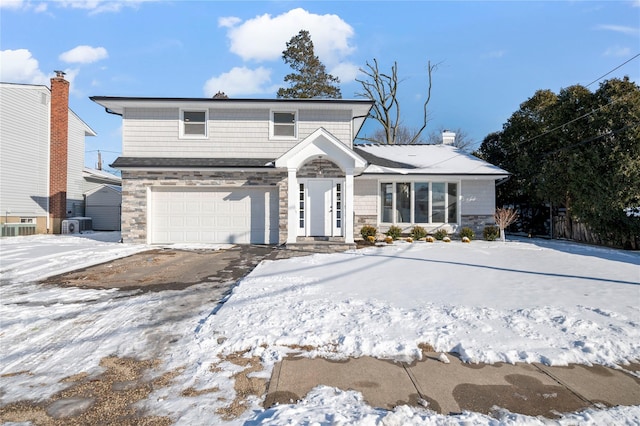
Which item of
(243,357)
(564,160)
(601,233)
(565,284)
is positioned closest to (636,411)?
(243,357)

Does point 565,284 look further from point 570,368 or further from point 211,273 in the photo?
point 211,273

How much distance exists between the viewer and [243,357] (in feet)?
10.9

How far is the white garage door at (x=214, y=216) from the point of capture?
41.2 feet

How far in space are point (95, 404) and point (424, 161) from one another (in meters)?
14.1

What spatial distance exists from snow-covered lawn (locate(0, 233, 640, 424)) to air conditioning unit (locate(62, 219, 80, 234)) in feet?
39.1

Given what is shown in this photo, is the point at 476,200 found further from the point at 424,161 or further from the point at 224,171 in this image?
the point at 224,171

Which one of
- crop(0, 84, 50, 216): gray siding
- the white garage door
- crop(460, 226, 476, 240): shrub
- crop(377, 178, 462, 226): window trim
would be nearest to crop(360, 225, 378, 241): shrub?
crop(377, 178, 462, 226): window trim

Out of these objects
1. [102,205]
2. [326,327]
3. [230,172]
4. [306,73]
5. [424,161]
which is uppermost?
[306,73]

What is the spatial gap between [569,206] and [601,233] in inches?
79.7

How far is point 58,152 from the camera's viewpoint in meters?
17.5

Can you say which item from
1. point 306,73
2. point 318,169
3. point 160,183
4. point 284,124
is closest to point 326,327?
point 318,169

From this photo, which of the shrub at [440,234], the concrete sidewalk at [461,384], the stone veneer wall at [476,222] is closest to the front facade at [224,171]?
the shrub at [440,234]

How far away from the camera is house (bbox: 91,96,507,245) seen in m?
12.1

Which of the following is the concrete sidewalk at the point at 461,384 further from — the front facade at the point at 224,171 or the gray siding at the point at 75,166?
the gray siding at the point at 75,166
